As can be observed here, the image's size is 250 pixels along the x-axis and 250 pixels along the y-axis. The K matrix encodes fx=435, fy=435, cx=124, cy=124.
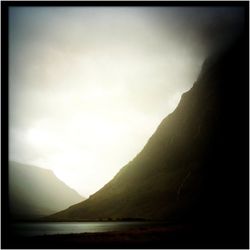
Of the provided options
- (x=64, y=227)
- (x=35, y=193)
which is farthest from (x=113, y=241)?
(x=35, y=193)

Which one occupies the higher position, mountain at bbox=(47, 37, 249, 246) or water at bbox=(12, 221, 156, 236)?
mountain at bbox=(47, 37, 249, 246)

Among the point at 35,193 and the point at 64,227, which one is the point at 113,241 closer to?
the point at 64,227

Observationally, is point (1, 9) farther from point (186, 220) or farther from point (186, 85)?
point (186, 220)

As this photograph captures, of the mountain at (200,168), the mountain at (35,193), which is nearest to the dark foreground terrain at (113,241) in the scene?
the mountain at (200,168)

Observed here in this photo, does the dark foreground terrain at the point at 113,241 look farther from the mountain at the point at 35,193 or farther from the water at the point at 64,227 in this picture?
the mountain at the point at 35,193

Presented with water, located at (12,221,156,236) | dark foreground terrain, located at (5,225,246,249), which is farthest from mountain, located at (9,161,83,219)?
dark foreground terrain, located at (5,225,246,249)

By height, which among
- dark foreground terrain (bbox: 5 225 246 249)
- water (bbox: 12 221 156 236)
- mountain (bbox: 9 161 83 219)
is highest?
mountain (bbox: 9 161 83 219)

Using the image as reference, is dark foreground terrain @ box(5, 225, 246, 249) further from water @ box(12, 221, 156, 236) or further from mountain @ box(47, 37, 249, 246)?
mountain @ box(47, 37, 249, 246)
